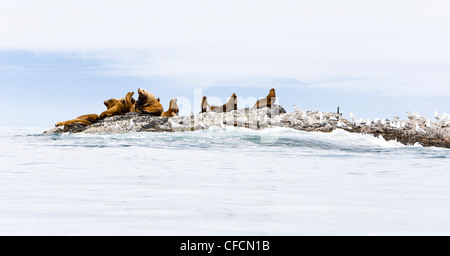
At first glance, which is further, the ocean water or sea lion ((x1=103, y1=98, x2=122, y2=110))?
sea lion ((x1=103, y1=98, x2=122, y2=110))

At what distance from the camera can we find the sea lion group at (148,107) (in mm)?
38438

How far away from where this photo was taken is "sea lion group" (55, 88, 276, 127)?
38.4 m

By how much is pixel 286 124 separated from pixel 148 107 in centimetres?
1464

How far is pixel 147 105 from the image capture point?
40.5 m

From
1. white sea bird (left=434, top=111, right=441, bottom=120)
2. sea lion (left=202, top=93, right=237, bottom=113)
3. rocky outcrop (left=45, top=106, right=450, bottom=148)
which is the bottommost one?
rocky outcrop (left=45, top=106, right=450, bottom=148)

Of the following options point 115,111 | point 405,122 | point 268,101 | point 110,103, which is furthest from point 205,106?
point 405,122

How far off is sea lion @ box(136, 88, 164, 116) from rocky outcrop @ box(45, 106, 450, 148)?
1028 mm

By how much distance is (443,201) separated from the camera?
6.76 meters

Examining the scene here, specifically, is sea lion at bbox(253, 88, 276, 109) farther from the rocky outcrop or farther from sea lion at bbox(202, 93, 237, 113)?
sea lion at bbox(202, 93, 237, 113)

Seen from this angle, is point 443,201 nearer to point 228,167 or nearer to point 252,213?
point 252,213

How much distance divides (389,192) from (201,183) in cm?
330

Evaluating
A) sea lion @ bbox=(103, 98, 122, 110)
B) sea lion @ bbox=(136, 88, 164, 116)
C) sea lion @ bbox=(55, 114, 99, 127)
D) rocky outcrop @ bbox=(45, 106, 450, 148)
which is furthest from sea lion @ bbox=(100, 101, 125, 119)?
sea lion @ bbox=(103, 98, 122, 110)

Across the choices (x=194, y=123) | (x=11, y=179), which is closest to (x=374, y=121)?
(x=194, y=123)

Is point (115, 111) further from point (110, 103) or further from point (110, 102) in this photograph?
point (110, 102)
